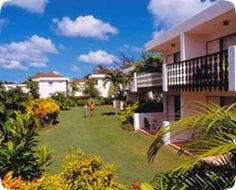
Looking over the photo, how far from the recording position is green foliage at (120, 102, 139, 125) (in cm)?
1246

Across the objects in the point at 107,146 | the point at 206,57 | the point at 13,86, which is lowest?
the point at 107,146

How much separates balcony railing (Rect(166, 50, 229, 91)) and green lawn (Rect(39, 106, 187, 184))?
6.19 feet

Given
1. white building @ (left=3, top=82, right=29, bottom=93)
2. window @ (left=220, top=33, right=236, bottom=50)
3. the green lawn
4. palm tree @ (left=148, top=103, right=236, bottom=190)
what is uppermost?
window @ (left=220, top=33, right=236, bottom=50)

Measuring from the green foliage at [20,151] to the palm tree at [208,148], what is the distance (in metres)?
2.22

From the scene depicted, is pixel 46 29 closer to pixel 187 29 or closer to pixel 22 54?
pixel 22 54

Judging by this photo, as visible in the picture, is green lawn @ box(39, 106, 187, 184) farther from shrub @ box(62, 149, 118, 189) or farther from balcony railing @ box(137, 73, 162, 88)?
balcony railing @ box(137, 73, 162, 88)

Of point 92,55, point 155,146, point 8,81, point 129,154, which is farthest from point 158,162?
point 155,146

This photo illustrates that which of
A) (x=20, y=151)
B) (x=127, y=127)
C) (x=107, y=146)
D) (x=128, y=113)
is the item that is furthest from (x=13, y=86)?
(x=128, y=113)

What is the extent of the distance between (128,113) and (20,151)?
9347 millimetres

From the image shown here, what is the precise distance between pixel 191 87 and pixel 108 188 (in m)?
5.90

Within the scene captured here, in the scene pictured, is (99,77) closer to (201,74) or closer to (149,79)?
(201,74)

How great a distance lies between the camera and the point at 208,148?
8.94ft

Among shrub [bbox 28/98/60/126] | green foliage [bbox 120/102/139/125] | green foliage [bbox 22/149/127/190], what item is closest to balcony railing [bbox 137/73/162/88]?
green foliage [bbox 120/102/139/125]

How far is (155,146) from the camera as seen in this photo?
9.70ft
